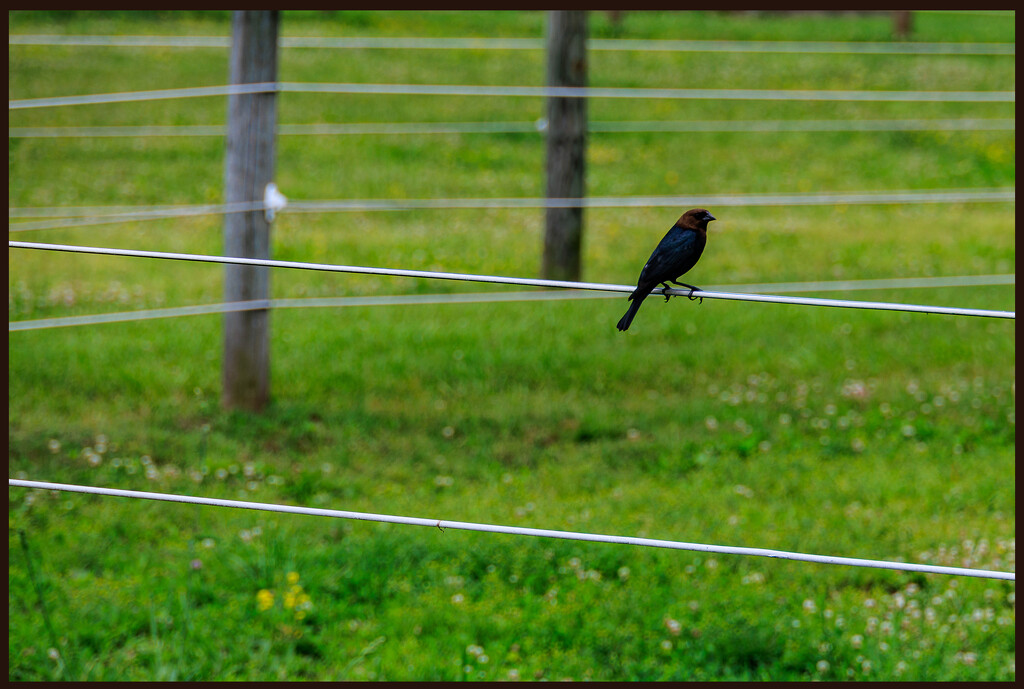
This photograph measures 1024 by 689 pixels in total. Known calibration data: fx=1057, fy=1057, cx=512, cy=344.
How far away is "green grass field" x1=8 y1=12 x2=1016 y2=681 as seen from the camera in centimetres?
381

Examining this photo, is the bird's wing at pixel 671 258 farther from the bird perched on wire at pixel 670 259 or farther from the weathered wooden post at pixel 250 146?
the weathered wooden post at pixel 250 146

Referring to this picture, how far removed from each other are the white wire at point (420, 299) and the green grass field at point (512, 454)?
0.18 metres

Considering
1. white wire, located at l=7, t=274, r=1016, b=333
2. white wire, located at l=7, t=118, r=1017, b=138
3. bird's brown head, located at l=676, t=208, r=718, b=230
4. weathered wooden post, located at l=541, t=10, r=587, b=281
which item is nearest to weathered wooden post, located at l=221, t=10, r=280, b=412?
white wire, located at l=7, t=274, r=1016, b=333

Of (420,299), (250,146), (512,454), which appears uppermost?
(250,146)

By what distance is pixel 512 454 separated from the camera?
541 centimetres

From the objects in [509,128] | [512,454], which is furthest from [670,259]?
[509,128]

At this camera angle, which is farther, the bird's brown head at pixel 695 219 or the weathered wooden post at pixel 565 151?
the weathered wooden post at pixel 565 151

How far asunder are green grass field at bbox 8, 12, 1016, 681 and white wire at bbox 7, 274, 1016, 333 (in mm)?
182

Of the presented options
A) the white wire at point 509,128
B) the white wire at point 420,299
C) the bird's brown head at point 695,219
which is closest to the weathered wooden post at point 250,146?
the white wire at point 420,299

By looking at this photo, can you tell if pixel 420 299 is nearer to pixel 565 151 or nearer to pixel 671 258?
pixel 565 151

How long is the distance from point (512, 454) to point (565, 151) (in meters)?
3.30

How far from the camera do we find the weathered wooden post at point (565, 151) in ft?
26.0

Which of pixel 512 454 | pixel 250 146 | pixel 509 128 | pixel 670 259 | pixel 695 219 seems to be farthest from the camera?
pixel 509 128

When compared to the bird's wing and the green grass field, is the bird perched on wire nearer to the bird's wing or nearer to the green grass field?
the bird's wing
